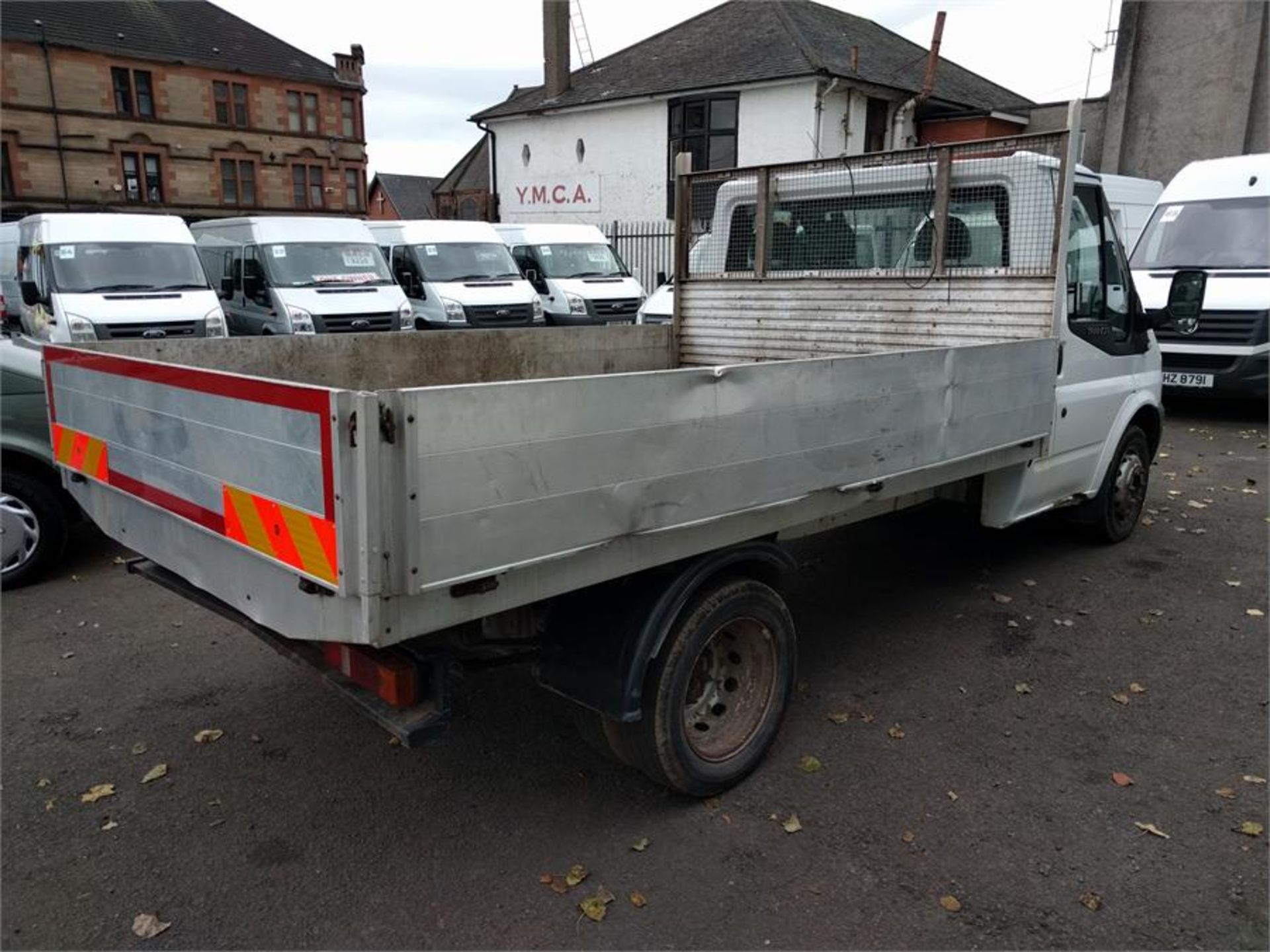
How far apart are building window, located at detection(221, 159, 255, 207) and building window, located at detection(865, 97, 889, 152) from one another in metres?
33.5

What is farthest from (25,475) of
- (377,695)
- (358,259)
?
(358,259)

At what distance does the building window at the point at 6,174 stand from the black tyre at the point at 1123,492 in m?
45.1

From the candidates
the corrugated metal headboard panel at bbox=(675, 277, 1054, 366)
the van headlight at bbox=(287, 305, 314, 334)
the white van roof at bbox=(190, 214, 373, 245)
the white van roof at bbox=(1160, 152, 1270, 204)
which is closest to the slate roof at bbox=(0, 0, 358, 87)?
the white van roof at bbox=(190, 214, 373, 245)

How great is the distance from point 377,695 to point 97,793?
1.49m

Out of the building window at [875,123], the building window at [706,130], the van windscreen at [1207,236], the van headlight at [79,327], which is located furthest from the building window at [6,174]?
the van windscreen at [1207,236]

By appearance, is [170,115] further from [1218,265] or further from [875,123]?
[1218,265]

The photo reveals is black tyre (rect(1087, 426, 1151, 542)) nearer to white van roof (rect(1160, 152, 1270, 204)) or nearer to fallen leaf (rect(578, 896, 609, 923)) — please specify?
fallen leaf (rect(578, 896, 609, 923))

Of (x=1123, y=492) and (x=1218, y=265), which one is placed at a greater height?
(x=1218, y=265)

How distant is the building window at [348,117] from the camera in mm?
47812

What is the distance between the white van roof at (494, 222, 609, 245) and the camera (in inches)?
699

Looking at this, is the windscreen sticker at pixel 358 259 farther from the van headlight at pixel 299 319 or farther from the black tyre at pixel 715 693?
the black tyre at pixel 715 693

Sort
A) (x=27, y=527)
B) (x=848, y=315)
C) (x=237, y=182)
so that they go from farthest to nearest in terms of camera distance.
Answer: (x=237, y=182) → (x=27, y=527) → (x=848, y=315)

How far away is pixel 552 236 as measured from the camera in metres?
17.8

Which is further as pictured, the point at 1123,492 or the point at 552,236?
the point at 552,236
